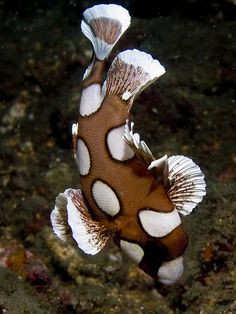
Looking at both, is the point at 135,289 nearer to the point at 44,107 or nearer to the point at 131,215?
the point at 131,215

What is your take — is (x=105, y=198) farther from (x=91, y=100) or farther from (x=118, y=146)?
(x=91, y=100)

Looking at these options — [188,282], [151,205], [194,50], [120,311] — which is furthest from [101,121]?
[194,50]

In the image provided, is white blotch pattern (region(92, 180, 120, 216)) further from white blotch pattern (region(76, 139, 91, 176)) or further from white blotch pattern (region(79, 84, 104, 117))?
white blotch pattern (region(79, 84, 104, 117))

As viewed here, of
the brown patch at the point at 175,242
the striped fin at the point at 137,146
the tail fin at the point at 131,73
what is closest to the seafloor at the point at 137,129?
the brown patch at the point at 175,242

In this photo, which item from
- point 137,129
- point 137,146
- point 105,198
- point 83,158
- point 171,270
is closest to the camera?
point 137,146

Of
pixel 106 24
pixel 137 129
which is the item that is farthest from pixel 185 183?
pixel 137 129

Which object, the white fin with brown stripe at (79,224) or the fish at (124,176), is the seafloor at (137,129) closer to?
the white fin with brown stripe at (79,224)

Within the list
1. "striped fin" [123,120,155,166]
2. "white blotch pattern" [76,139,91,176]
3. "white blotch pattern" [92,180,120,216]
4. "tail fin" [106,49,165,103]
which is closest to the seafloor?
"white blotch pattern" [92,180,120,216]
